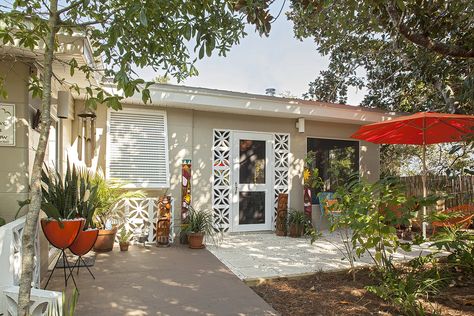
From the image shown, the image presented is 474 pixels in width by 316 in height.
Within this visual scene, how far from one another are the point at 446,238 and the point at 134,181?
4.89 m

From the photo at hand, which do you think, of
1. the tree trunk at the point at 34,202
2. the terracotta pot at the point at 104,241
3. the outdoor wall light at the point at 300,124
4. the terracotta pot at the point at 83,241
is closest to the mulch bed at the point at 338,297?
the terracotta pot at the point at 83,241

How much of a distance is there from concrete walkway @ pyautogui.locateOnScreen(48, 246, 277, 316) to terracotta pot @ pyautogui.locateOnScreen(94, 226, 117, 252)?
0.23 meters

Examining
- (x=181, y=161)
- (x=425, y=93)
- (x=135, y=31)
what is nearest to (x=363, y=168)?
(x=425, y=93)

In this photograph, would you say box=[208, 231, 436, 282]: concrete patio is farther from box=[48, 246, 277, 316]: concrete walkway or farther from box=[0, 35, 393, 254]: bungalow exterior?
box=[0, 35, 393, 254]: bungalow exterior

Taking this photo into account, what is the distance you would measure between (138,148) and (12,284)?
4.05m

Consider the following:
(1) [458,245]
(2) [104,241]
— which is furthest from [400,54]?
(2) [104,241]

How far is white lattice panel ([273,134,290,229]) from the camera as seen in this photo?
7.48m

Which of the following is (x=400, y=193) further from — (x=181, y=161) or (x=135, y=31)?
(x=181, y=161)

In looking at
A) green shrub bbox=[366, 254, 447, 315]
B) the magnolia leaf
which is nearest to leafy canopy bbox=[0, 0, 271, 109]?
the magnolia leaf

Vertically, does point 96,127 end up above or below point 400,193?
above

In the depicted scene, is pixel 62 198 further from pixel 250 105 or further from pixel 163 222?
pixel 250 105

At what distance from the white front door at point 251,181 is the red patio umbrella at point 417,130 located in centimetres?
210

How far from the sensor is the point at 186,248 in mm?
5781

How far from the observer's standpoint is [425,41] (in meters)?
5.08
